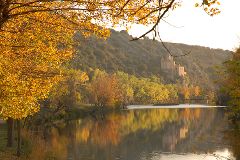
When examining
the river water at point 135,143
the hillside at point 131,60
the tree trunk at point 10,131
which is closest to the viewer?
the tree trunk at point 10,131

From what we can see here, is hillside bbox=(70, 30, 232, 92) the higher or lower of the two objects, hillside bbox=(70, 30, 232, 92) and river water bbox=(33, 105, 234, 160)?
the higher

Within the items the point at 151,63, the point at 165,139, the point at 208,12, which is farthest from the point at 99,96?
the point at 151,63

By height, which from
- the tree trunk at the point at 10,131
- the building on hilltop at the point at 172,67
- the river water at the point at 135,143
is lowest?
the river water at the point at 135,143

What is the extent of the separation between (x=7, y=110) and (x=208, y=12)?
6.88m

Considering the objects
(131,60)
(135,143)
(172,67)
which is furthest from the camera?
(131,60)

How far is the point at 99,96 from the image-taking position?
5491 centimetres

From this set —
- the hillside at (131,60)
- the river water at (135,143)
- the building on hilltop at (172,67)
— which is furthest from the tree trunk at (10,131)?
the building on hilltop at (172,67)

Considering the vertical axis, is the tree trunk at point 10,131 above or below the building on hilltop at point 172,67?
below

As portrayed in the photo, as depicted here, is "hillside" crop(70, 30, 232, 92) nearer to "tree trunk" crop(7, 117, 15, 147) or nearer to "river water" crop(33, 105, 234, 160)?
"river water" crop(33, 105, 234, 160)

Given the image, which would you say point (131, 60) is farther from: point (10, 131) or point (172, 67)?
point (10, 131)

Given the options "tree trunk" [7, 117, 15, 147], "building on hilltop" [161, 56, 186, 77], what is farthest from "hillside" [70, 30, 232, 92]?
"tree trunk" [7, 117, 15, 147]

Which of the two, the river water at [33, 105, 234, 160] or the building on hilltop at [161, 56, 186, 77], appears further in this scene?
the building on hilltop at [161, 56, 186, 77]

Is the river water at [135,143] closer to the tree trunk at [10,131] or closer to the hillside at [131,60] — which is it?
the tree trunk at [10,131]

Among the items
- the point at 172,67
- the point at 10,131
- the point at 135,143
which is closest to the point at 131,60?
the point at 172,67
